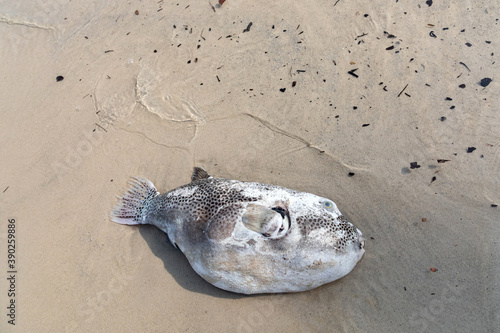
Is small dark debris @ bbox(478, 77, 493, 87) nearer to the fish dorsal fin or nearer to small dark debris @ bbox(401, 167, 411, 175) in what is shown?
small dark debris @ bbox(401, 167, 411, 175)

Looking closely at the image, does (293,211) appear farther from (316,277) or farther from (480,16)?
(480,16)

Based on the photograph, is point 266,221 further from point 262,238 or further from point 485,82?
point 485,82

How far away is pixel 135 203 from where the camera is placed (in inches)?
176

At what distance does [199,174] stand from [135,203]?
3.56 ft

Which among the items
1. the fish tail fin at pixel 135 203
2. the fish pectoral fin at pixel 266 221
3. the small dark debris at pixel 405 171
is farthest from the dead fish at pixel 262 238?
the small dark debris at pixel 405 171

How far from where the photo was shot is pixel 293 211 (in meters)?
3.63

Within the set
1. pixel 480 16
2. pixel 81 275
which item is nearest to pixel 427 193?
pixel 480 16

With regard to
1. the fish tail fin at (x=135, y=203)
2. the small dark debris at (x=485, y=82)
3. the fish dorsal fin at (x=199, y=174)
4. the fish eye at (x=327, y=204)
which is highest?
the small dark debris at (x=485, y=82)

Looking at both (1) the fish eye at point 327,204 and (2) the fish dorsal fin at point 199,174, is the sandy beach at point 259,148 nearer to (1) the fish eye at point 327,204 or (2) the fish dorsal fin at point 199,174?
(2) the fish dorsal fin at point 199,174

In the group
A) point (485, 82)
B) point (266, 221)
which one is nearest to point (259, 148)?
point (266, 221)

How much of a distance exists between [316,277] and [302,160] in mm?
1733

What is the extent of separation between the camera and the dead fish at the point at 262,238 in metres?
3.48

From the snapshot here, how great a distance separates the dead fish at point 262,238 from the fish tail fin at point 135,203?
641 mm

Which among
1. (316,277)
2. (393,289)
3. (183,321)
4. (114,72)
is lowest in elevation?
(183,321)
